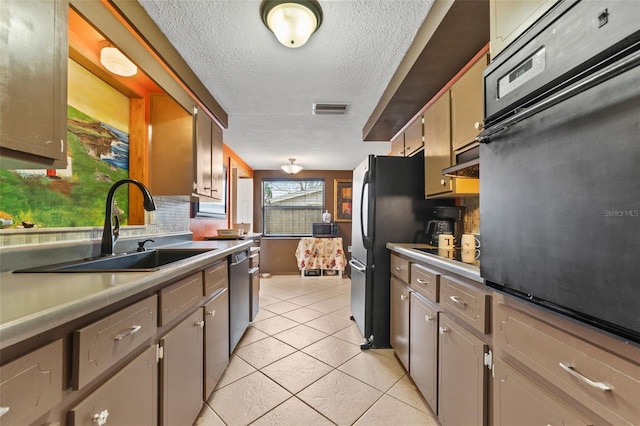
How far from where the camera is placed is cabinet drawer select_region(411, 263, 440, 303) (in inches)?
59.1

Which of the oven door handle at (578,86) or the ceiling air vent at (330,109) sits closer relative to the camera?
the oven door handle at (578,86)

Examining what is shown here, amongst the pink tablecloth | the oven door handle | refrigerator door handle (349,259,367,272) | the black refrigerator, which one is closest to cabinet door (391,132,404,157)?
the black refrigerator

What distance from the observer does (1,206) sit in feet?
3.63

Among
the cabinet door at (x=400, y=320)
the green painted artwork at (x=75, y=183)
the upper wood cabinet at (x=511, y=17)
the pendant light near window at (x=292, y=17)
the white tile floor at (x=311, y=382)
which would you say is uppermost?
the pendant light near window at (x=292, y=17)

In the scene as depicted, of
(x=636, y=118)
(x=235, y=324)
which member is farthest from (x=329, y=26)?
(x=235, y=324)

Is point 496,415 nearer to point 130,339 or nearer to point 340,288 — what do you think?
point 130,339

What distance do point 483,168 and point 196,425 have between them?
6.39 ft

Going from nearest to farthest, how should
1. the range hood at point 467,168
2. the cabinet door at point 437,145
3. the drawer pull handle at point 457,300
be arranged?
the drawer pull handle at point 457,300, the range hood at point 467,168, the cabinet door at point 437,145

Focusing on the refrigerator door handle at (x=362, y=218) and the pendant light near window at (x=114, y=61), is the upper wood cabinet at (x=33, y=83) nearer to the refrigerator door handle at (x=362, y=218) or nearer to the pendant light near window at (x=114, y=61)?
the pendant light near window at (x=114, y=61)

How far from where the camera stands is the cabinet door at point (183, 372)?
44.1 inches

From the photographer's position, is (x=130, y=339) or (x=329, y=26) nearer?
(x=130, y=339)

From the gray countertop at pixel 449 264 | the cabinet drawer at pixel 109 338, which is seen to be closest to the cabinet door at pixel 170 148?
the cabinet drawer at pixel 109 338

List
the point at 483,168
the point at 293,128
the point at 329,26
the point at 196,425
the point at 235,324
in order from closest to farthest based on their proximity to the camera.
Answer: the point at 483,168, the point at 196,425, the point at 329,26, the point at 235,324, the point at 293,128

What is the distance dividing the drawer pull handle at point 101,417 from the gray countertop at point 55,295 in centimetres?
30
